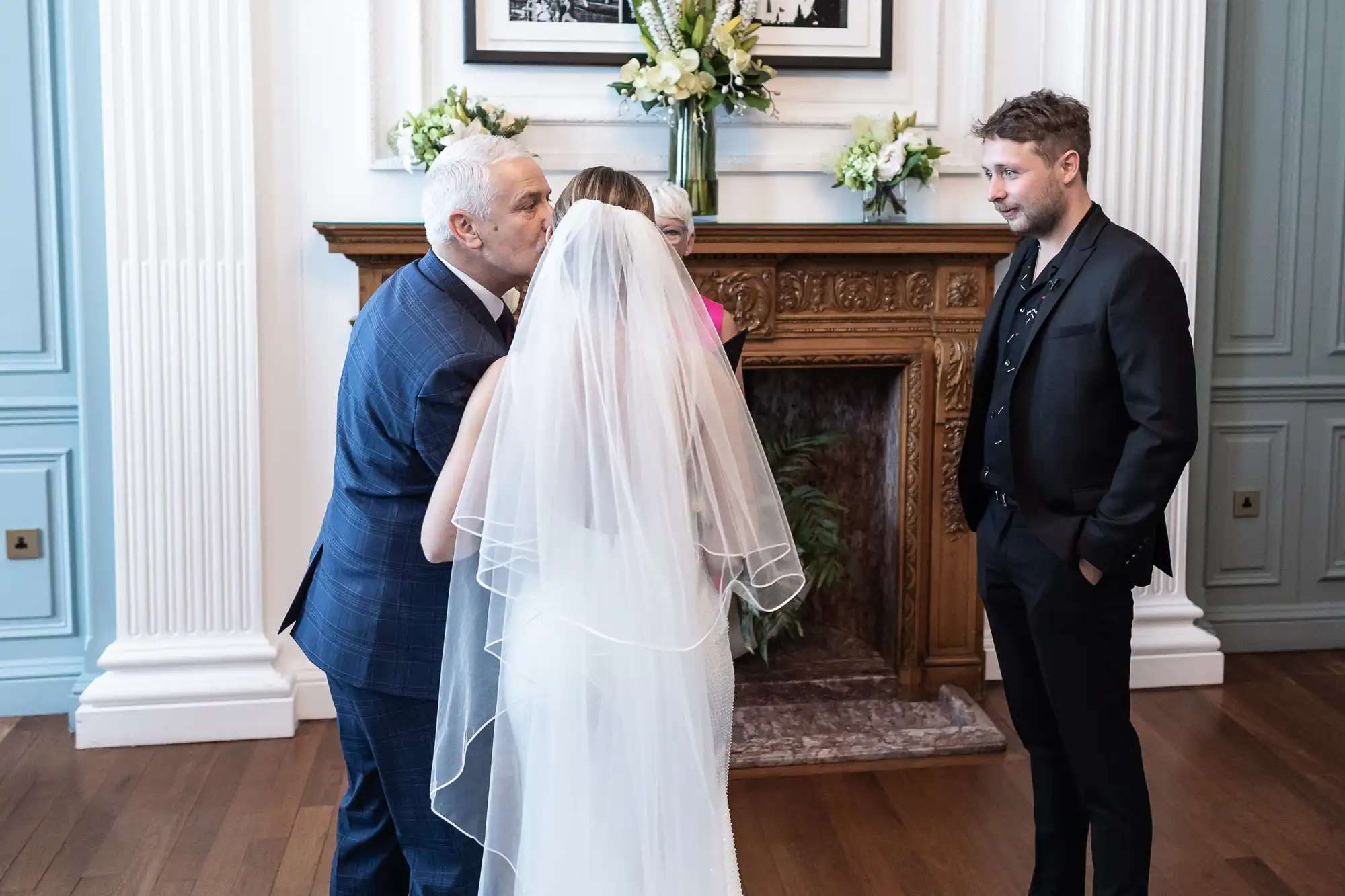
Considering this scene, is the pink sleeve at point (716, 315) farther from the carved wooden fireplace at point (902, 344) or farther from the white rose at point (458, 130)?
the white rose at point (458, 130)

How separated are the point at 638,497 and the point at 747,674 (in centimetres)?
243

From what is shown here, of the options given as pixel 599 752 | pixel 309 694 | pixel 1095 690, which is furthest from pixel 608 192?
pixel 309 694

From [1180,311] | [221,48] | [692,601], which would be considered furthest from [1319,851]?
[221,48]

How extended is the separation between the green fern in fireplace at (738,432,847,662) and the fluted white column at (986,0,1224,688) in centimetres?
107

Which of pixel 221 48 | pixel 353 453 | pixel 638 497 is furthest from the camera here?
pixel 221 48

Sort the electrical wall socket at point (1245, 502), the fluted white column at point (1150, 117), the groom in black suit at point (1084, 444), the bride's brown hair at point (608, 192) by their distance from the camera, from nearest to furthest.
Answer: the bride's brown hair at point (608, 192) → the groom in black suit at point (1084, 444) → the fluted white column at point (1150, 117) → the electrical wall socket at point (1245, 502)

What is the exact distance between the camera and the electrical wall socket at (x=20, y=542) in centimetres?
400

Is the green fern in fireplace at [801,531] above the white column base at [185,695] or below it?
above

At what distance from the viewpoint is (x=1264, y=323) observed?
4.51 meters

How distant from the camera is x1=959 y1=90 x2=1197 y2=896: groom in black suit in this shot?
2.29 metres

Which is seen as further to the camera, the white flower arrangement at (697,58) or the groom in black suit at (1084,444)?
the white flower arrangement at (697,58)

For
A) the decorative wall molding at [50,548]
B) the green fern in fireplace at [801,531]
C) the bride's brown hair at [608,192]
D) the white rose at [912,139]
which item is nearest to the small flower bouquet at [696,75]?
the white rose at [912,139]

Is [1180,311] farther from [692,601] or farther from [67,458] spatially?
[67,458]

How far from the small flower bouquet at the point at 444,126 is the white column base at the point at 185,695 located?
1.53m
